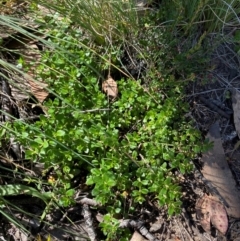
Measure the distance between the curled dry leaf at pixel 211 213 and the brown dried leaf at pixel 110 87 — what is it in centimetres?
70

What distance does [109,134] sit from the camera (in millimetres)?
2141

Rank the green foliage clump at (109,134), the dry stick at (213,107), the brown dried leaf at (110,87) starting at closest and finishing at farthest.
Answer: the green foliage clump at (109,134)
the brown dried leaf at (110,87)
the dry stick at (213,107)

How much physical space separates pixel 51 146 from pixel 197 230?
812mm

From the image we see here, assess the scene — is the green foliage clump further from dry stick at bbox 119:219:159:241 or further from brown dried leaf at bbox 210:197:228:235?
brown dried leaf at bbox 210:197:228:235

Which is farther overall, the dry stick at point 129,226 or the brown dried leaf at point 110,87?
the brown dried leaf at point 110,87

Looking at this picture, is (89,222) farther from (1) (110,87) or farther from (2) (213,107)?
(2) (213,107)

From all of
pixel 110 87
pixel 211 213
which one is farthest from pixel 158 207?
pixel 110 87

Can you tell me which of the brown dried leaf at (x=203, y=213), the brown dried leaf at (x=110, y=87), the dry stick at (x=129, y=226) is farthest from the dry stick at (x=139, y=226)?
the brown dried leaf at (x=110, y=87)

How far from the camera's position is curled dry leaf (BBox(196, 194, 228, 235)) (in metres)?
2.21

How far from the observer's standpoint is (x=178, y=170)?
2.28 meters

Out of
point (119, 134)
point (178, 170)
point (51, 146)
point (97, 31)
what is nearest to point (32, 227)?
point (51, 146)

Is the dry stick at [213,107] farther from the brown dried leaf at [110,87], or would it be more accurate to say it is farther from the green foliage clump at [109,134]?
the brown dried leaf at [110,87]

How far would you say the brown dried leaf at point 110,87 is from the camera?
238 centimetres

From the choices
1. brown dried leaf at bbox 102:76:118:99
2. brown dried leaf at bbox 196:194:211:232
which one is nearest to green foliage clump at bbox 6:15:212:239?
brown dried leaf at bbox 102:76:118:99
